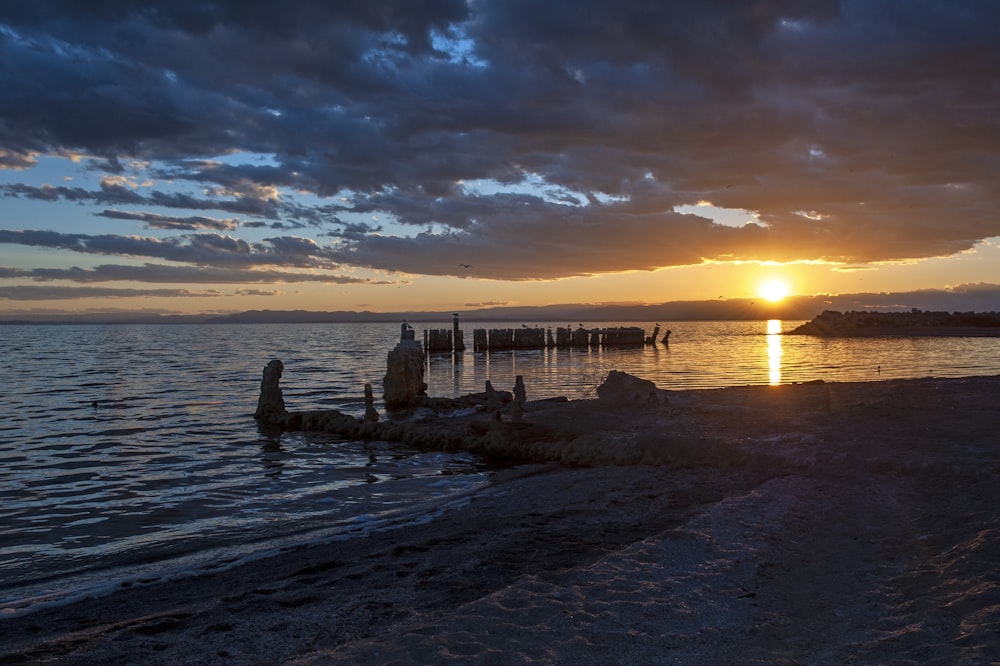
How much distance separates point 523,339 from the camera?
70875mm

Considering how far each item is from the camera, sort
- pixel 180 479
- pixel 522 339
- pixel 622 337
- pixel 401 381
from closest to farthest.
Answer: pixel 180 479
pixel 401 381
pixel 522 339
pixel 622 337

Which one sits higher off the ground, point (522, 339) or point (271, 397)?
point (522, 339)

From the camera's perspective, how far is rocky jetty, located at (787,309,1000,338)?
296 ft

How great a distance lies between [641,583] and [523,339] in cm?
6409

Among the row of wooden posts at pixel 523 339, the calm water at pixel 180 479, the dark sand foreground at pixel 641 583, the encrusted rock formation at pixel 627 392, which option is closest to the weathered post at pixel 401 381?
the calm water at pixel 180 479

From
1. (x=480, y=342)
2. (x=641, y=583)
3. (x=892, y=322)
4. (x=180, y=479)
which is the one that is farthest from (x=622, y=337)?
(x=641, y=583)

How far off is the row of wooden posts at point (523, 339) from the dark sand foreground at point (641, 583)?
5274 cm

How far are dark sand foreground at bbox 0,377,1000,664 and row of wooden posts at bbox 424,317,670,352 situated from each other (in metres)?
52.7

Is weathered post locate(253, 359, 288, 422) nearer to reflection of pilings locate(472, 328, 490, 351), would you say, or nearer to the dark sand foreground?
the dark sand foreground

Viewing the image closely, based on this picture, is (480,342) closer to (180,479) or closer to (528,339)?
(528,339)

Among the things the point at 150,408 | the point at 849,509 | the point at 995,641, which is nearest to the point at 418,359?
the point at 150,408

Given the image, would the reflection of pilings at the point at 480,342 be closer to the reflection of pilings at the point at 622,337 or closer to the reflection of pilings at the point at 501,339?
the reflection of pilings at the point at 501,339

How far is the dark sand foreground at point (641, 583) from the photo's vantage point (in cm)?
538

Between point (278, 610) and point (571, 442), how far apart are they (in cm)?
963
